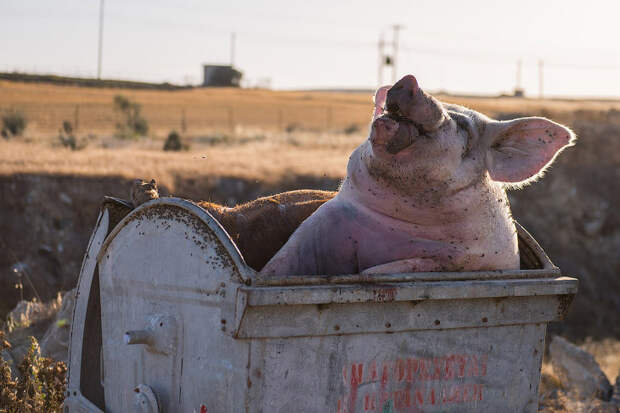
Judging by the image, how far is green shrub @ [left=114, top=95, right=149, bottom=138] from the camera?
92.2 ft

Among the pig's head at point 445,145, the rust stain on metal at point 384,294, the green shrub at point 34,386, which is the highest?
the pig's head at point 445,145

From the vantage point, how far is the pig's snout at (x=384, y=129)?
142 inches

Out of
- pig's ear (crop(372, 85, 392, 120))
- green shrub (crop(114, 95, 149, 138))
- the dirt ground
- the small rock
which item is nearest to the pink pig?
pig's ear (crop(372, 85, 392, 120))

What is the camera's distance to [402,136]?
3641mm

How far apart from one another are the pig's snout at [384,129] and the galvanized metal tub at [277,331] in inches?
23.6

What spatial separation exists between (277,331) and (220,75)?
63.1 m

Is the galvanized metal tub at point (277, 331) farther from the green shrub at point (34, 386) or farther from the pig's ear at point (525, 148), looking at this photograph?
the green shrub at point (34, 386)

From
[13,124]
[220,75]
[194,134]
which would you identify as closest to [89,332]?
[13,124]

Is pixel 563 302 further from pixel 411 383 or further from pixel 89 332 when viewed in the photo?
pixel 89 332

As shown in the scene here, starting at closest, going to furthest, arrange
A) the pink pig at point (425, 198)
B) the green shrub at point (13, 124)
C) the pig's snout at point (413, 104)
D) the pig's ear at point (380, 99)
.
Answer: the pig's snout at point (413, 104) < the pink pig at point (425, 198) < the pig's ear at point (380, 99) < the green shrub at point (13, 124)

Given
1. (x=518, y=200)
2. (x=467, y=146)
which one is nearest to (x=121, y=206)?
(x=467, y=146)

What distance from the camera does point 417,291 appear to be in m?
3.39

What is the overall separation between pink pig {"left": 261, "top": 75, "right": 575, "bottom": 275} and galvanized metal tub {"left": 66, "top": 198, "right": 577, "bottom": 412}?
22 cm

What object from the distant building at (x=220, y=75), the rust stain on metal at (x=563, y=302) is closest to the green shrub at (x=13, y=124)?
the rust stain on metal at (x=563, y=302)
